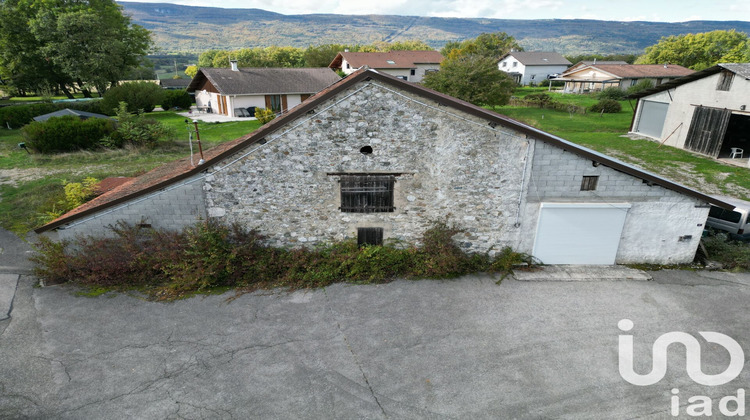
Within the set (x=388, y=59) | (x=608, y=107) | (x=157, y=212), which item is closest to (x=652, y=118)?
(x=608, y=107)

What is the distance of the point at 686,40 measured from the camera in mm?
65438

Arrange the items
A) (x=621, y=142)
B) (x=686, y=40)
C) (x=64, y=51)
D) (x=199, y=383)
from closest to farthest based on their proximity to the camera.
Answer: (x=199, y=383) → (x=621, y=142) → (x=64, y=51) → (x=686, y=40)

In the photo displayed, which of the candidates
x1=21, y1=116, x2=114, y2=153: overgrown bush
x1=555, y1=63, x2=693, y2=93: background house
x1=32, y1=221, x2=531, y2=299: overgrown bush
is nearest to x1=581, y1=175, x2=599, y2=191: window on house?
x1=32, y1=221, x2=531, y2=299: overgrown bush

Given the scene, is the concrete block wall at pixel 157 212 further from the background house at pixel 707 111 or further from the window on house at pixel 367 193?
the background house at pixel 707 111

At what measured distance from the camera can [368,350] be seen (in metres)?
8.15

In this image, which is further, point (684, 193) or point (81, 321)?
point (684, 193)

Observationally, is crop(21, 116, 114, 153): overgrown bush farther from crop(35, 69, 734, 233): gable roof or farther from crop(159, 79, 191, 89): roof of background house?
crop(159, 79, 191, 89): roof of background house

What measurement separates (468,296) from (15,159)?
90.8ft

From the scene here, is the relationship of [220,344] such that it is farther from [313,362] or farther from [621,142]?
[621,142]

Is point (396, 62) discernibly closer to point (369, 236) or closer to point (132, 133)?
point (132, 133)

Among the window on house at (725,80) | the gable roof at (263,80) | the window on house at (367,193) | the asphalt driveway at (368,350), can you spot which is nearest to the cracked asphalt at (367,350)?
the asphalt driveway at (368,350)

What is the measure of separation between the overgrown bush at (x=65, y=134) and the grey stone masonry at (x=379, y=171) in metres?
20.4

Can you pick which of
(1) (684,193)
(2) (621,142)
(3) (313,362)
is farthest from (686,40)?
(3) (313,362)

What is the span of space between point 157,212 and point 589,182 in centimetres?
1135
